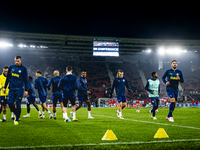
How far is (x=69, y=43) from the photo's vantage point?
45.2 metres

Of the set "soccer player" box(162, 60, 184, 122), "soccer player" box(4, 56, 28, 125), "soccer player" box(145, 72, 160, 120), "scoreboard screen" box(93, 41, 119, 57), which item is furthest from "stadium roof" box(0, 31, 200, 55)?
"soccer player" box(162, 60, 184, 122)

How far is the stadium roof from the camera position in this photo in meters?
41.5

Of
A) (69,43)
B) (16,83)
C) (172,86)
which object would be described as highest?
(69,43)

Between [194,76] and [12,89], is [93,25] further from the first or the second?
[12,89]

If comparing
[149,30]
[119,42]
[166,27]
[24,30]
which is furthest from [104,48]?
[24,30]

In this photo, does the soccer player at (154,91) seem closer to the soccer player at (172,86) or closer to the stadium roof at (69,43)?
the soccer player at (172,86)

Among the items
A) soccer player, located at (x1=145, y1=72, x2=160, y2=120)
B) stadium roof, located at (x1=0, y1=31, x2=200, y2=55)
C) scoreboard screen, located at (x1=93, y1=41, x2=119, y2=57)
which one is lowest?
soccer player, located at (x1=145, y1=72, x2=160, y2=120)

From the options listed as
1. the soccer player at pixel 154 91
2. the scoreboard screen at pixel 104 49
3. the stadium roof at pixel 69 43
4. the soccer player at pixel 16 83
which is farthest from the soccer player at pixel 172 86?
the scoreboard screen at pixel 104 49

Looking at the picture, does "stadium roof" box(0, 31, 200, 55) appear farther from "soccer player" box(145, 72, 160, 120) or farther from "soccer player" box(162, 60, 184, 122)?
"soccer player" box(162, 60, 184, 122)

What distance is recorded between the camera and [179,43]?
157 ft

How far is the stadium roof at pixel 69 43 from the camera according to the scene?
41.5 m

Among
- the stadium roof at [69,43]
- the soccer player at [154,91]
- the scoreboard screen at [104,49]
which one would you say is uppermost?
the stadium roof at [69,43]

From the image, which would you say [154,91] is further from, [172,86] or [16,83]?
[16,83]

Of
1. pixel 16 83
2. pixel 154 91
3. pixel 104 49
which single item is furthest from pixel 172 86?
pixel 104 49
